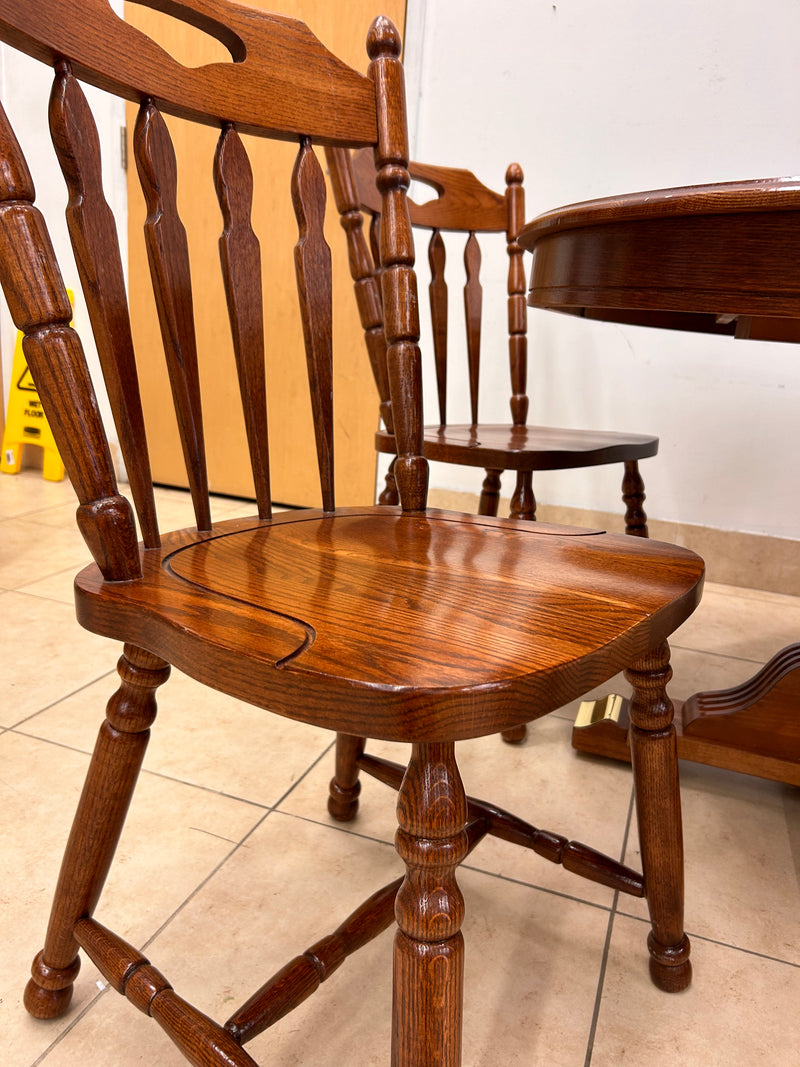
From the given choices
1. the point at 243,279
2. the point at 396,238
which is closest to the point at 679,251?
the point at 396,238

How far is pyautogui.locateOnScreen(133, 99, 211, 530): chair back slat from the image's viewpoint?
67cm

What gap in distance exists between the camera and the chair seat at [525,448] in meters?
1.20

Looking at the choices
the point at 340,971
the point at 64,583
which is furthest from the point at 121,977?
the point at 64,583

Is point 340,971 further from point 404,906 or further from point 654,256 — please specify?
point 654,256

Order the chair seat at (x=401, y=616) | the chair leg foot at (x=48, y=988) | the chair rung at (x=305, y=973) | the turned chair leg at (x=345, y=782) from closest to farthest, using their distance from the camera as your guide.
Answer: the chair seat at (x=401, y=616), the chair rung at (x=305, y=973), the chair leg foot at (x=48, y=988), the turned chair leg at (x=345, y=782)

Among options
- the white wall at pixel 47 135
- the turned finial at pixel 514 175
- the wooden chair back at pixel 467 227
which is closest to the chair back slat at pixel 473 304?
the wooden chair back at pixel 467 227

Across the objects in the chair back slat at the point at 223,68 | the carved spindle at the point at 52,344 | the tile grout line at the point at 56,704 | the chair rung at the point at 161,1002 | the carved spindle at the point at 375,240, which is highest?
the chair back slat at the point at 223,68

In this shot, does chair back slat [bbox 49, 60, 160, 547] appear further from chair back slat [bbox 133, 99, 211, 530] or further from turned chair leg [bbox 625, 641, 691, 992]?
turned chair leg [bbox 625, 641, 691, 992]

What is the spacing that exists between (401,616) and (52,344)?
0.30m

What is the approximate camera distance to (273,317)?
8.48ft

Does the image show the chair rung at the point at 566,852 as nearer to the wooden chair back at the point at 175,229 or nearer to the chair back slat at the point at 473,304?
the wooden chair back at the point at 175,229

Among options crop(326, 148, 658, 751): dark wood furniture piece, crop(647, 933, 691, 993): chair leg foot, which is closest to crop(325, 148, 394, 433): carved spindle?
crop(326, 148, 658, 751): dark wood furniture piece

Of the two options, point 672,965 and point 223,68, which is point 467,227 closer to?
point 223,68

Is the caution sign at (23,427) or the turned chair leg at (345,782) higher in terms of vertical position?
the caution sign at (23,427)
